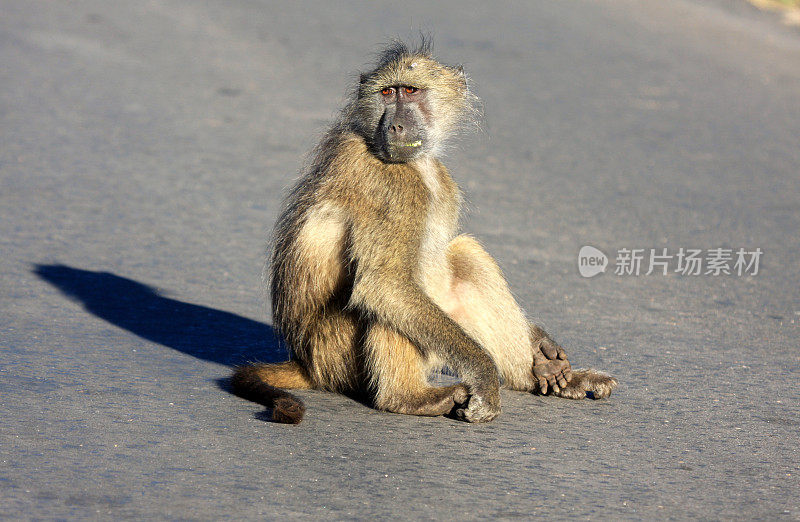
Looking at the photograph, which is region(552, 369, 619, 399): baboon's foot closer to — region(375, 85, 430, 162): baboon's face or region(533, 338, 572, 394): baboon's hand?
region(533, 338, 572, 394): baboon's hand

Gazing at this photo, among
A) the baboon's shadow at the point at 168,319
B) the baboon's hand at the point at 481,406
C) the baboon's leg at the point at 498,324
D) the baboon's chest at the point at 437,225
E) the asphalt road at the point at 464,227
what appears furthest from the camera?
the baboon's shadow at the point at 168,319

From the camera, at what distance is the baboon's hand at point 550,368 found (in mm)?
5043

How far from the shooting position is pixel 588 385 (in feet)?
16.4

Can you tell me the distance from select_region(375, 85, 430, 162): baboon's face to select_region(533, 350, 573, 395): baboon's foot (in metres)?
1.12

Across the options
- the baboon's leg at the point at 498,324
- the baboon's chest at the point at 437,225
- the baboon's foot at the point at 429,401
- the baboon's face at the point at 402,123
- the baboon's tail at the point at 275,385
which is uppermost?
the baboon's face at the point at 402,123

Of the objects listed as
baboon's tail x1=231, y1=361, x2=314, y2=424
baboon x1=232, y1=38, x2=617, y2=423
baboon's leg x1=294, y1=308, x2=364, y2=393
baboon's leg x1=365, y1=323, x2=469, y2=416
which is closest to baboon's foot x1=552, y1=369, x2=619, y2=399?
baboon x1=232, y1=38, x2=617, y2=423

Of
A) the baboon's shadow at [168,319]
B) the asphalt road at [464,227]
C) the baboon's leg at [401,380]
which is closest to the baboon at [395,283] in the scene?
the baboon's leg at [401,380]

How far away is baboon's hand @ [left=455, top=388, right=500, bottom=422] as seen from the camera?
4.57 metres

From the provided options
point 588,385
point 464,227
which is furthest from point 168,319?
point 464,227

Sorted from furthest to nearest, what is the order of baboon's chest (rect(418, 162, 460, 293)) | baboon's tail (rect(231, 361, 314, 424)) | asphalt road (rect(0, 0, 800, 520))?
1. baboon's chest (rect(418, 162, 460, 293))
2. baboon's tail (rect(231, 361, 314, 424))
3. asphalt road (rect(0, 0, 800, 520))

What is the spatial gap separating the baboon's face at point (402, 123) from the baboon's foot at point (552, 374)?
3.66ft

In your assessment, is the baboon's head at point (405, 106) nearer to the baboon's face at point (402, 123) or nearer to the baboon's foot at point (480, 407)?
the baboon's face at point (402, 123)

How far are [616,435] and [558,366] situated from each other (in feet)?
1.89

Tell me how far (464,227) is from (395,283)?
3.39 m
